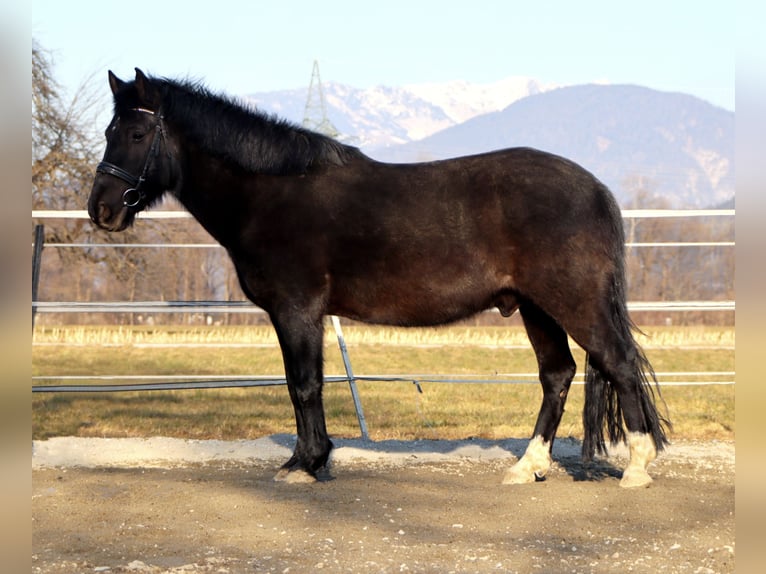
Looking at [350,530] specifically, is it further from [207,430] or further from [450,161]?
[207,430]

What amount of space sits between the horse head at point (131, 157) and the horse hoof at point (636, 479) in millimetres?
3663

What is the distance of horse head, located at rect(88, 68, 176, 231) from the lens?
18.7ft

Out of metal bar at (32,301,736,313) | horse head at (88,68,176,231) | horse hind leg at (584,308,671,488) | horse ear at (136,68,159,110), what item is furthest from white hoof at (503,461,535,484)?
horse ear at (136,68,159,110)

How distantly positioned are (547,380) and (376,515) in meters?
1.80

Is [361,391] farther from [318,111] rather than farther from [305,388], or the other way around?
[318,111]

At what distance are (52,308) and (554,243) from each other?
4963mm

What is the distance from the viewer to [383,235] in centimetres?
563

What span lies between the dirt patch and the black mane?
217 cm

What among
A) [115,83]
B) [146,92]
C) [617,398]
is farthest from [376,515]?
[115,83]

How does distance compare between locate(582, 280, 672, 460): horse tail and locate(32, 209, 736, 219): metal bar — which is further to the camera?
locate(32, 209, 736, 219): metal bar

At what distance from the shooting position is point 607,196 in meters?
5.58

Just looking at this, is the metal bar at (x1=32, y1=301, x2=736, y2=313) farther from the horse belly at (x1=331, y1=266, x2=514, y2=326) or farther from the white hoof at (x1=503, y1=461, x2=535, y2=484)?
the white hoof at (x1=503, y1=461, x2=535, y2=484)

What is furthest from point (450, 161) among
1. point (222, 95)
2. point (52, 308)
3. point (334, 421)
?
point (334, 421)

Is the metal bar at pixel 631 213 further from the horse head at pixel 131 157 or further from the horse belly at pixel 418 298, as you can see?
the horse belly at pixel 418 298
